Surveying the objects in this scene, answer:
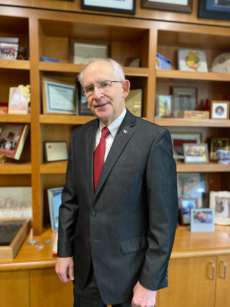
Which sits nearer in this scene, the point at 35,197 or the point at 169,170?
the point at 169,170

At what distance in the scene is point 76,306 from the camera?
116 cm

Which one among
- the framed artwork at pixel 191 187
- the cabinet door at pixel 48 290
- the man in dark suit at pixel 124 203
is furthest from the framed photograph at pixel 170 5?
the cabinet door at pixel 48 290

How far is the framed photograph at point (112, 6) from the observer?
1471mm

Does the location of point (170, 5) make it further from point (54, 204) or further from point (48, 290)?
point (48, 290)

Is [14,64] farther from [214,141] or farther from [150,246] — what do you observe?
[214,141]

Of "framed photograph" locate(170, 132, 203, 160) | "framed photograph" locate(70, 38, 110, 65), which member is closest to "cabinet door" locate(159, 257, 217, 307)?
"framed photograph" locate(170, 132, 203, 160)

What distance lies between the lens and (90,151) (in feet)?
3.55

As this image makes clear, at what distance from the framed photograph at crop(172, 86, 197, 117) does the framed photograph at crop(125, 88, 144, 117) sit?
408 millimetres

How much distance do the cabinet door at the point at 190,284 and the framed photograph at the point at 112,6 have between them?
1752 mm

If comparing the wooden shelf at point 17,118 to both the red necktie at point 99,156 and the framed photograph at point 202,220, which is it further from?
the framed photograph at point 202,220

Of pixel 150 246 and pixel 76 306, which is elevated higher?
pixel 150 246

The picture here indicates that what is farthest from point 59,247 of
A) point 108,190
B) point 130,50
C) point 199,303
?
point 130,50

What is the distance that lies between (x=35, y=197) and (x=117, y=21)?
54.4 inches

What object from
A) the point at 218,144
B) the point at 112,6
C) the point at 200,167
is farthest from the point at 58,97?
the point at 218,144
